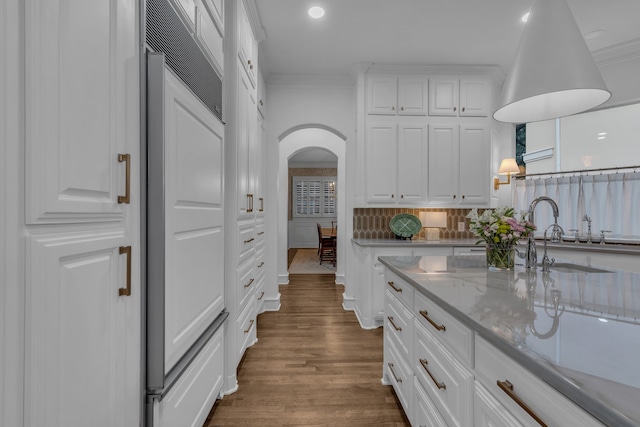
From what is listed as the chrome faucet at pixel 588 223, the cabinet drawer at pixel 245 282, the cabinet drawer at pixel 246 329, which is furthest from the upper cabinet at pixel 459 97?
the cabinet drawer at pixel 246 329

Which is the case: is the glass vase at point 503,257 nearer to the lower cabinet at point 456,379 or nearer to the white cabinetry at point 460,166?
the lower cabinet at point 456,379

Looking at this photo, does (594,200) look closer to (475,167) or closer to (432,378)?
(475,167)

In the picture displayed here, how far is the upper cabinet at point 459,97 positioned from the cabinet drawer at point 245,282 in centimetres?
285

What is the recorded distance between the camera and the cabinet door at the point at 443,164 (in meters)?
3.91

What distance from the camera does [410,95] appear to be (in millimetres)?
3879

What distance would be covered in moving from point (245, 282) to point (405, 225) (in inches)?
88.5

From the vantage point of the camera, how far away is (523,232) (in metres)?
1.73

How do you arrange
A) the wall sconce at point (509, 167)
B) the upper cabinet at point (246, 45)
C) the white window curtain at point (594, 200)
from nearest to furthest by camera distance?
the upper cabinet at point (246, 45), the white window curtain at point (594, 200), the wall sconce at point (509, 167)

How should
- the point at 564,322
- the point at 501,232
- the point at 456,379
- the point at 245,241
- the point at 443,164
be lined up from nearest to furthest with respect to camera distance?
the point at 564,322, the point at 456,379, the point at 501,232, the point at 245,241, the point at 443,164

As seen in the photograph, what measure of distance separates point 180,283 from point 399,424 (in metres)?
1.52

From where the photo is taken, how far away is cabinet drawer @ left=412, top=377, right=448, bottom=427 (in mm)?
1340
